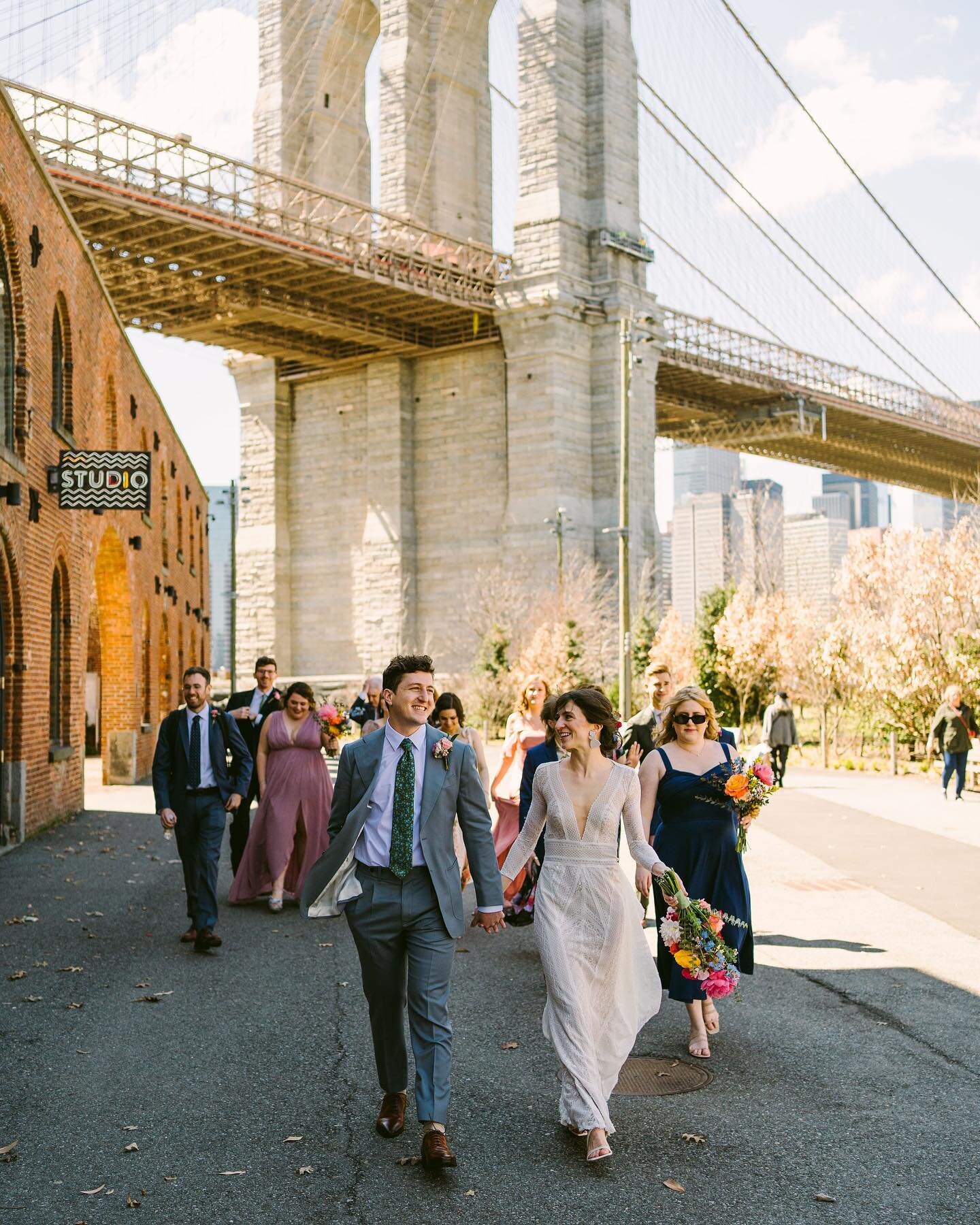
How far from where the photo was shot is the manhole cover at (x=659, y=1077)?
575cm

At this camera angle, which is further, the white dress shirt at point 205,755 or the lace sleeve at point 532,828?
the white dress shirt at point 205,755

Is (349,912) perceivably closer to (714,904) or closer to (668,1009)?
(714,904)

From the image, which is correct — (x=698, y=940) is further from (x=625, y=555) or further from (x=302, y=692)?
(x=625, y=555)

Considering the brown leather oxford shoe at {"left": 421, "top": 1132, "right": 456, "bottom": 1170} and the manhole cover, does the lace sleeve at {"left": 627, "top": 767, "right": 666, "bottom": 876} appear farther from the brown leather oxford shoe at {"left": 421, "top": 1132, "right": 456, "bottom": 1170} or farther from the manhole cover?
the brown leather oxford shoe at {"left": 421, "top": 1132, "right": 456, "bottom": 1170}

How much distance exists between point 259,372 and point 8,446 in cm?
3904

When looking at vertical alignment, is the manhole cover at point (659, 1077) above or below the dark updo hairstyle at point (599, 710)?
below

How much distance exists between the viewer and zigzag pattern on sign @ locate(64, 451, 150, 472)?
16.4m

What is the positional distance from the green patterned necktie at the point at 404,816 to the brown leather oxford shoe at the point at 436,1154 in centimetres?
88

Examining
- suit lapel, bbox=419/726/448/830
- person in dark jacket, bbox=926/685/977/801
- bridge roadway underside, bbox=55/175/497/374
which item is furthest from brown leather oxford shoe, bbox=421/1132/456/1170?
bridge roadway underside, bbox=55/175/497/374

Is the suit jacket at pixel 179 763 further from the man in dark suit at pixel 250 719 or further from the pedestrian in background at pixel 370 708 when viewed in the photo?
the pedestrian in background at pixel 370 708

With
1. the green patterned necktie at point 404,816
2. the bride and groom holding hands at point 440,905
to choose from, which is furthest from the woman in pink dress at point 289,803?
the green patterned necktie at point 404,816

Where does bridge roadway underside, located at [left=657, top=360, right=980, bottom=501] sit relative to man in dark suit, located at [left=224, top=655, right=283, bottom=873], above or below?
above

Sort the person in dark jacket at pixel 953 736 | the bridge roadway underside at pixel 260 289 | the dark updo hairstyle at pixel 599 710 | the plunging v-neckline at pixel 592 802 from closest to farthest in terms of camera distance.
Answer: the plunging v-neckline at pixel 592 802 < the dark updo hairstyle at pixel 599 710 < the person in dark jacket at pixel 953 736 < the bridge roadway underside at pixel 260 289

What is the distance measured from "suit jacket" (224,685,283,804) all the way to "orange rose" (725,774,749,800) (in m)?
5.19
